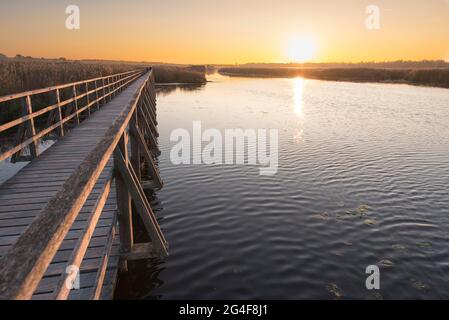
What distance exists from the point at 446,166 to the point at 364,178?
4.44 metres

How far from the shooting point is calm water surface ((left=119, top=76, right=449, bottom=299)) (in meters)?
6.37

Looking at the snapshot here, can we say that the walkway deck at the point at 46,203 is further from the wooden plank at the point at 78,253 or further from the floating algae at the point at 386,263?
the floating algae at the point at 386,263

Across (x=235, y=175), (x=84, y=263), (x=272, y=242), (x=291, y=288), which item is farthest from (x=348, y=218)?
(x=84, y=263)

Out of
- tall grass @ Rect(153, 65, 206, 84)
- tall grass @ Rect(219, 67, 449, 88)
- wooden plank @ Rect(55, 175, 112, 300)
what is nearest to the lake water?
wooden plank @ Rect(55, 175, 112, 300)

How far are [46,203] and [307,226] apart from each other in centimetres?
609

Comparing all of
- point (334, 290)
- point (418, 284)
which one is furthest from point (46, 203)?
point (418, 284)

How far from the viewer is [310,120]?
86.5 ft

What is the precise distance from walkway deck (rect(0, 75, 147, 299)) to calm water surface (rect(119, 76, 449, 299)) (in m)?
1.30

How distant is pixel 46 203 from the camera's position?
5207mm

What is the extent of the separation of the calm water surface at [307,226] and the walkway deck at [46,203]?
130 centimetres

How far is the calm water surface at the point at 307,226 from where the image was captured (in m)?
6.37

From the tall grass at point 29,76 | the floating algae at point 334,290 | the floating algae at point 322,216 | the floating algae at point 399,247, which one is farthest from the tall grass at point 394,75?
the floating algae at point 334,290

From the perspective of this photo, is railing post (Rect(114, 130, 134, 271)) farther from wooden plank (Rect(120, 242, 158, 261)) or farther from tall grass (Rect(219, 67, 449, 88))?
tall grass (Rect(219, 67, 449, 88))

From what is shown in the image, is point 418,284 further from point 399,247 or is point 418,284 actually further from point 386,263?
point 399,247
